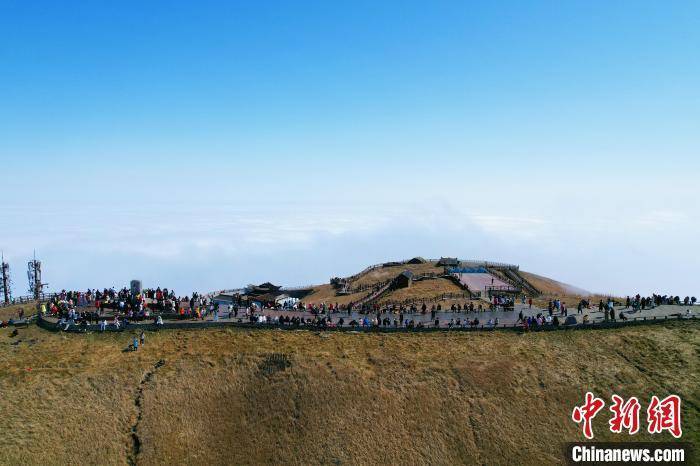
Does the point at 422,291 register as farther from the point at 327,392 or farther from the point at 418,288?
the point at 327,392

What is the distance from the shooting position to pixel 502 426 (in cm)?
3703

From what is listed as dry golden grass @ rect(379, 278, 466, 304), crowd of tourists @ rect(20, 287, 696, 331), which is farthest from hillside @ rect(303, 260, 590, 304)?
crowd of tourists @ rect(20, 287, 696, 331)

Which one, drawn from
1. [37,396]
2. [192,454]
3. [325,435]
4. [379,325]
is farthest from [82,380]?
[379,325]

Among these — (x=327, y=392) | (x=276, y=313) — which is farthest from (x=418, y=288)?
(x=327, y=392)

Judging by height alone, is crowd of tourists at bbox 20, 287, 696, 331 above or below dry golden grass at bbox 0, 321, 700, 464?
above

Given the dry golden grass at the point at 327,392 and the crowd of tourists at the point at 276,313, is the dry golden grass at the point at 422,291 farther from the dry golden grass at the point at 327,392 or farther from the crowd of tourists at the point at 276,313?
the dry golden grass at the point at 327,392

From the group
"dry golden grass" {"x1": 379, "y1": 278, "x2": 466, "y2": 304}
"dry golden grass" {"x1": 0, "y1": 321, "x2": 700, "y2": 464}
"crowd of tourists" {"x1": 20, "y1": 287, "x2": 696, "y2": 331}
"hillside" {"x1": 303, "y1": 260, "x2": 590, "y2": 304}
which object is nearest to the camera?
"dry golden grass" {"x1": 0, "y1": 321, "x2": 700, "y2": 464}

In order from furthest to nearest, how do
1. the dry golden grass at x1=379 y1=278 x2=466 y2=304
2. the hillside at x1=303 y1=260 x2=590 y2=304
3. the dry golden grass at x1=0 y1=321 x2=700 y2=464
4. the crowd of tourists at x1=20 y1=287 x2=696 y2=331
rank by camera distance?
1. the hillside at x1=303 y1=260 x2=590 y2=304
2. the dry golden grass at x1=379 y1=278 x2=466 y2=304
3. the crowd of tourists at x1=20 y1=287 x2=696 y2=331
4. the dry golden grass at x1=0 y1=321 x2=700 y2=464

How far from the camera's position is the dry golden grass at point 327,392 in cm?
3544

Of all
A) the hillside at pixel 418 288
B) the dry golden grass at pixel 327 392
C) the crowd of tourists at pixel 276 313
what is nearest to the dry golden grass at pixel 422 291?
the hillside at pixel 418 288

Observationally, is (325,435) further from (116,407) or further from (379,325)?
(116,407)

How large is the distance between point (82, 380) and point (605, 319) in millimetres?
48484

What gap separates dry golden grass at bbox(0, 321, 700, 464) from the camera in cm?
3544

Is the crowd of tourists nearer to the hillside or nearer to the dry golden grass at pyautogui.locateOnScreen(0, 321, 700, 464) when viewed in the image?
the dry golden grass at pyautogui.locateOnScreen(0, 321, 700, 464)
